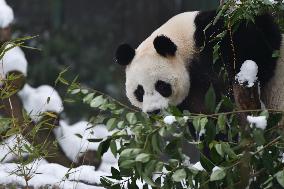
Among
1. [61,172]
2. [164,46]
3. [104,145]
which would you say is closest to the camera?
[104,145]

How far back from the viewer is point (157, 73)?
371cm

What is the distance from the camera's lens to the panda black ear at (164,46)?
3.62 metres

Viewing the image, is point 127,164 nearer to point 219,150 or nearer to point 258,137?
point 219,150

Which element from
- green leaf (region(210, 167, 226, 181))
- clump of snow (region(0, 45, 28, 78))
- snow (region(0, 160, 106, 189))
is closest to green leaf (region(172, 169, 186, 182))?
green leaf (region(210, 167, 226, 181))

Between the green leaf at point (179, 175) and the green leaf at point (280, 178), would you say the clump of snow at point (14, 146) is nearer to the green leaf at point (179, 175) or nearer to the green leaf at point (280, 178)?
the green leaf at point (179, 175)

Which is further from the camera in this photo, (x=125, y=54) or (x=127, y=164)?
(x=125, y=54)

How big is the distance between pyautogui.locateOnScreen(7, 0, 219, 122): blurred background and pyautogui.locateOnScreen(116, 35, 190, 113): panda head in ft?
16.1

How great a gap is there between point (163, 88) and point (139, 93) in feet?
0.53

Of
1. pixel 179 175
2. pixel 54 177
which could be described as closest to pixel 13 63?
pixel 54 177

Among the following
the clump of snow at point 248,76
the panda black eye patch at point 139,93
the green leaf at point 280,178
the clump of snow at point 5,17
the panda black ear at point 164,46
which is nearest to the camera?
the green leaf at point 280,178

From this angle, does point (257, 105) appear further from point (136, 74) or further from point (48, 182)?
point (48, 182)

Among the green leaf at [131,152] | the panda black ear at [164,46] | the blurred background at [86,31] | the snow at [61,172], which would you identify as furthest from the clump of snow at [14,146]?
the blurred background at [86,31]

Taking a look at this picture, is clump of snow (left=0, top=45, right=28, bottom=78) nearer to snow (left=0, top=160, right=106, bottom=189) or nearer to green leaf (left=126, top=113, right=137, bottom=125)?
snow (left=0, top=160, right=106, bottom=189)

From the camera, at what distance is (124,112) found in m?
2.58
